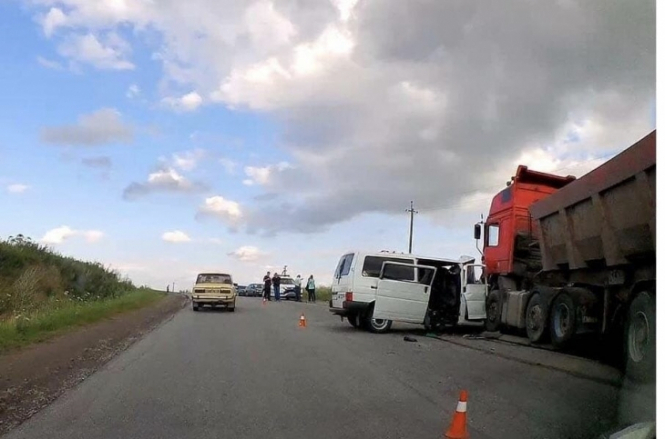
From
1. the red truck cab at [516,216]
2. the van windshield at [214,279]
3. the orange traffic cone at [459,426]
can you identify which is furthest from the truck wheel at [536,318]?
the van windshield at [214,279]

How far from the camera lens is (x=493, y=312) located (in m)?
18.1

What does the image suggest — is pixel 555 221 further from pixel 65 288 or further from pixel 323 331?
pixel 65 288

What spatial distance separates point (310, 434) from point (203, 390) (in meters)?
2.86

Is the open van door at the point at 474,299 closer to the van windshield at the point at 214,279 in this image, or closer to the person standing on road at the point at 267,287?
the van windshield at the point at 214,279

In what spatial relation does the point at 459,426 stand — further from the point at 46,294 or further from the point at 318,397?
the point at 46,294

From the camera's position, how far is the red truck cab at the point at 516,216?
56.1 feet

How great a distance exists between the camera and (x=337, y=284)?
19828 mm

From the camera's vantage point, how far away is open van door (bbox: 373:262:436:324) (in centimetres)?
1862

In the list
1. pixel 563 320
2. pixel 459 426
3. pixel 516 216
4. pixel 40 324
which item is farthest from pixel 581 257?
pixel 40 324

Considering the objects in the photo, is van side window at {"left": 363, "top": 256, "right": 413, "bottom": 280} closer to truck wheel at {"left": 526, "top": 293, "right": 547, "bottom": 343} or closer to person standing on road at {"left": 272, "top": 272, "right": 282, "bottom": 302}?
truck wheel at {"left": 526, "top": 293, "right": 547, "bottom": 343}

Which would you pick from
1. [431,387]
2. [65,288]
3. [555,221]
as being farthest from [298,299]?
[431,387]

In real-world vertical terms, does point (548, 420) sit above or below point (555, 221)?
below

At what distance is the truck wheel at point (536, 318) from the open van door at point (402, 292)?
395 cm

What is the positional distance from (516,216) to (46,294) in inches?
1021
